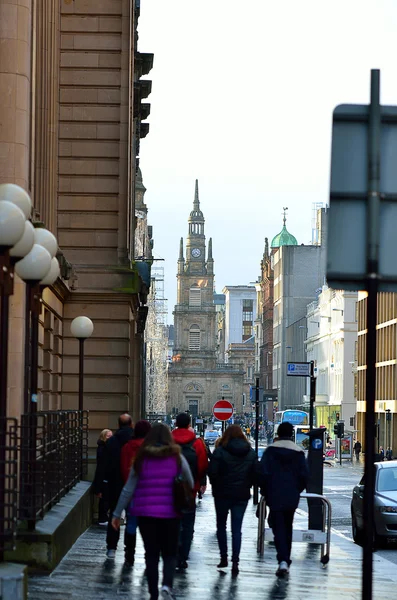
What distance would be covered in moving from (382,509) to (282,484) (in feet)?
29.5

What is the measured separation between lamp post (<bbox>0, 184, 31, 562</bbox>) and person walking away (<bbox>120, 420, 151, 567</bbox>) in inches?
128

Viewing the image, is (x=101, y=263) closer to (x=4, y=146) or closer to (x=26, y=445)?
(x=4, y=146)

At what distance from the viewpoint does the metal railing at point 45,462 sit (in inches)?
534

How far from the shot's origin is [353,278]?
292 inches

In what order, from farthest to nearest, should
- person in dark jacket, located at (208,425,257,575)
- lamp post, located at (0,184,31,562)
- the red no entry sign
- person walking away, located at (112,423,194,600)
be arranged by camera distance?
1. the red no entry sign
2. person in dark jacket, located at (208,425,257,575)
3. person walking away, located at (112,423,194,600)
4. lamp post, located at (0,184,31,562)

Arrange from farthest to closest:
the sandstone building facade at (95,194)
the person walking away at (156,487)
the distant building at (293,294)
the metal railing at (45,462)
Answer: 1. the distant building at (293,294)
2. the sandstone building facade at (95,194)
3. the metal railing at (45,462)
4. the person walking away at (156,487)

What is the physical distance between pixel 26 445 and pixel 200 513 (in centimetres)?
1747

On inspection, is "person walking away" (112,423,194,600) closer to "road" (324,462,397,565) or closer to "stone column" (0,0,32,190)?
"stone column" (0,0,32,190)

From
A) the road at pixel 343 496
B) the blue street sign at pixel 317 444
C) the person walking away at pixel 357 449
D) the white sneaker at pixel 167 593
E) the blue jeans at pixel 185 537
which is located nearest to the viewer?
the white sneaker at pixel 167 593

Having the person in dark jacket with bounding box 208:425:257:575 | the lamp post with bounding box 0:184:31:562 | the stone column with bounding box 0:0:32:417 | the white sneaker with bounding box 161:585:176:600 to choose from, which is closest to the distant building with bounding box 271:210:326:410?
the stone column with bounding box 0:0:32:417

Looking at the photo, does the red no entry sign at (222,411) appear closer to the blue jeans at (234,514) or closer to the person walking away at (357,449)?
the blue jeans at (234,514)

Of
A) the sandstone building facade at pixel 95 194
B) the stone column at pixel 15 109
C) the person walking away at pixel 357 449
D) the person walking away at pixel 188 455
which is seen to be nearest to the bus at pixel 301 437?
the person walking away at pixel 357 449

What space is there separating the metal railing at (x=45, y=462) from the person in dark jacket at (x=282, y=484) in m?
2.36

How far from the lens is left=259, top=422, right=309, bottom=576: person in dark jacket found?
15594mm
